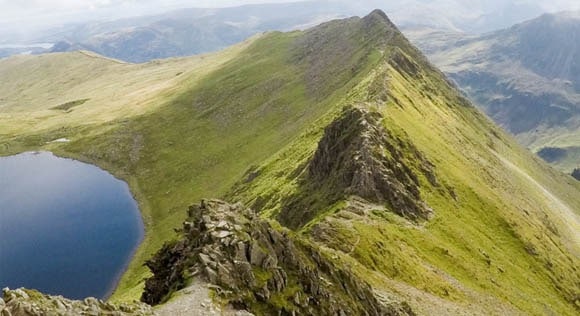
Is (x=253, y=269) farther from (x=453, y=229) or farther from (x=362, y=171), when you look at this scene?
(x=453, y=229)

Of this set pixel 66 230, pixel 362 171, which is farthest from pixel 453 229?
pixel 66 230

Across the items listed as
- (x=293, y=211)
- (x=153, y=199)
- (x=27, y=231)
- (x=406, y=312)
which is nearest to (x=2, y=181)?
(x=27, y=231)

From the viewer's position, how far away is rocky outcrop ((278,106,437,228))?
83.8 m

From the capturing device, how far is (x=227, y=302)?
3697cm

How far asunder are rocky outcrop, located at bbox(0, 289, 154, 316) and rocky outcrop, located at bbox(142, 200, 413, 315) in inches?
256

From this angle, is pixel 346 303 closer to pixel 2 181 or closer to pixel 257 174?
pixel 257 174

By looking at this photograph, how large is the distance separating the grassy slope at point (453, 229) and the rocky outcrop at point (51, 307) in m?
33.9

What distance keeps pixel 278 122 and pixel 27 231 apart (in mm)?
89941

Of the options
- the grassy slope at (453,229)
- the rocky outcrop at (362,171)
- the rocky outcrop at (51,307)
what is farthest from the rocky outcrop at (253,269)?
the rocky outcrop at (362,171)

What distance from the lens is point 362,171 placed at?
3302 inches

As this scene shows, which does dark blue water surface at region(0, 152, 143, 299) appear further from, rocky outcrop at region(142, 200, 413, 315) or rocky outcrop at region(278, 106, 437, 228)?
rocky outcrop at region(142, 200, 413, 315)

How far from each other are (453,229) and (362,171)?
1919cm

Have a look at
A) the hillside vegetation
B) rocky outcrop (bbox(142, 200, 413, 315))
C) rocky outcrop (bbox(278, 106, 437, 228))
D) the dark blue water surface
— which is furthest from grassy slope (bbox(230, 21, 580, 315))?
the dark blue water surface

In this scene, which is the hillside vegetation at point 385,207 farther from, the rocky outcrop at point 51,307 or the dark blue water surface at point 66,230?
the rocky outcrop at point 51,307
